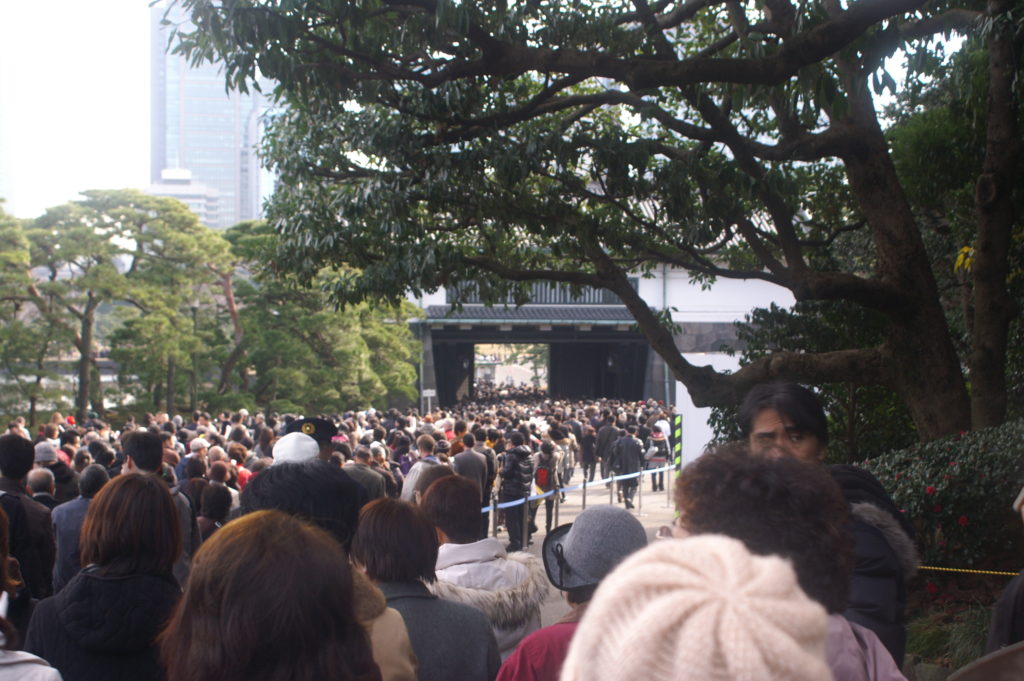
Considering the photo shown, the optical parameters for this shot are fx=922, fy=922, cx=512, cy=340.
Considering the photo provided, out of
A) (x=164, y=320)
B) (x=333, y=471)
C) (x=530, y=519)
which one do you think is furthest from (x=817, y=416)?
(x=164, y=320)

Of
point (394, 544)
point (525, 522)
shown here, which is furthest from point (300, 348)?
point (394, 544)

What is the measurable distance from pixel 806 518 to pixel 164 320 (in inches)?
895

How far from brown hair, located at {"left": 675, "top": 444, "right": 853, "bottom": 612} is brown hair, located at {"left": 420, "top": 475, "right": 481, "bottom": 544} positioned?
76.8 inches

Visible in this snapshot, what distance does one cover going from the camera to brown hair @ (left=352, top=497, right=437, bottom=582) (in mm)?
2734

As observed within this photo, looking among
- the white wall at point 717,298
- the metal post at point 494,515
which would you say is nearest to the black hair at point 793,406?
the metal post at point 494,515

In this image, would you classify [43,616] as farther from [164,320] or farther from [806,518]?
[164,320]

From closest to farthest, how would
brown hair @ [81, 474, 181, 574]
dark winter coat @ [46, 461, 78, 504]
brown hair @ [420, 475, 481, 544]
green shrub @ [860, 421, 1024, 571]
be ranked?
1. brown hair @ [81, 474, 181, 574]
2. brown hair @ [420, 475, 481, 544]
3. green shrub @ [860, 421, 1024, 571]
4. dark winter coat @ [46, 461, 78, 504]

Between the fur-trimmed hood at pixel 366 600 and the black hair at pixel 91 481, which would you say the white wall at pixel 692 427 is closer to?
the black hair at pixel 91 481

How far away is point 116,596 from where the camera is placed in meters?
2.72

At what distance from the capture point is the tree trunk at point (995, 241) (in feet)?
21.4

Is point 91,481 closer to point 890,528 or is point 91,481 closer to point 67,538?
point 67,538

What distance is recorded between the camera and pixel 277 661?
5.23 ft

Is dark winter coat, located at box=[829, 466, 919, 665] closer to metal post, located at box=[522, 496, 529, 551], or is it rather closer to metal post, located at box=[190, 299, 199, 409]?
metal post, located at box=[522, 496, 529, 551]

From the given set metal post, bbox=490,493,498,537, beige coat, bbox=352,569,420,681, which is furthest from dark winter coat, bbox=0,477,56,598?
metal post, bbox=490,493,498,537
